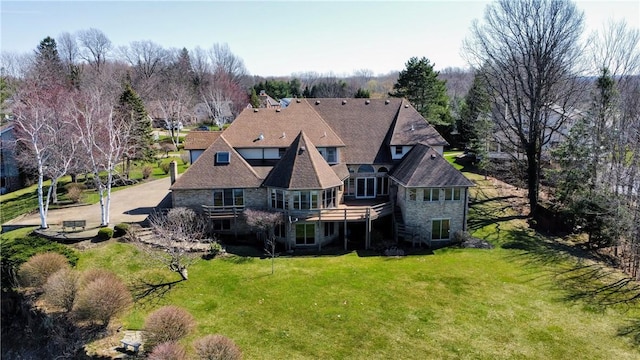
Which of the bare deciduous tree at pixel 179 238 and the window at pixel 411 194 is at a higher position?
the window at pixel 411 194

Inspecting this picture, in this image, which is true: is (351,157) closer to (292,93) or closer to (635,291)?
(635,291)

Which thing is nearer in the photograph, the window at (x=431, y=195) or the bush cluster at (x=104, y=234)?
the bush cluster at (x=104, y=234)

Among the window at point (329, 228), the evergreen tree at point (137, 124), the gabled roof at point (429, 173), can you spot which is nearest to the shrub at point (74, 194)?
the evergreen tree at point (137, 124)

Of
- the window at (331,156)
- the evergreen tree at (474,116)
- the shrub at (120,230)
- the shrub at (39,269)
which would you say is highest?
the evergreen tree at (474,116)

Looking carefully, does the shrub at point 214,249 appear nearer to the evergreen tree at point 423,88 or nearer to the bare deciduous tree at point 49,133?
the bare deciduous tree at point 49,133

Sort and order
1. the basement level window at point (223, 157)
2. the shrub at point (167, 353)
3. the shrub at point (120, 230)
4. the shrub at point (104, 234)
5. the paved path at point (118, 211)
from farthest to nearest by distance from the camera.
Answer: the basement level window at point (223, 157) < the paved path at point (118, 211) < the shrub at point (120, 230) < the shrub at point (104, 234) < the shrub at point (167, 353)

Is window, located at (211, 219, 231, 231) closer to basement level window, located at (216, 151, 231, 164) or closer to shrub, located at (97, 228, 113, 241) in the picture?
basement level window, located at (216, 151, 231, 164)

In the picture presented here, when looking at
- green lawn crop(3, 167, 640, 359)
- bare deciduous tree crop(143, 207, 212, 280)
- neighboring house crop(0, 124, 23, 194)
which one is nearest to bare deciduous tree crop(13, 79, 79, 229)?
neighboring house crop(0, 124, 23, 194)
